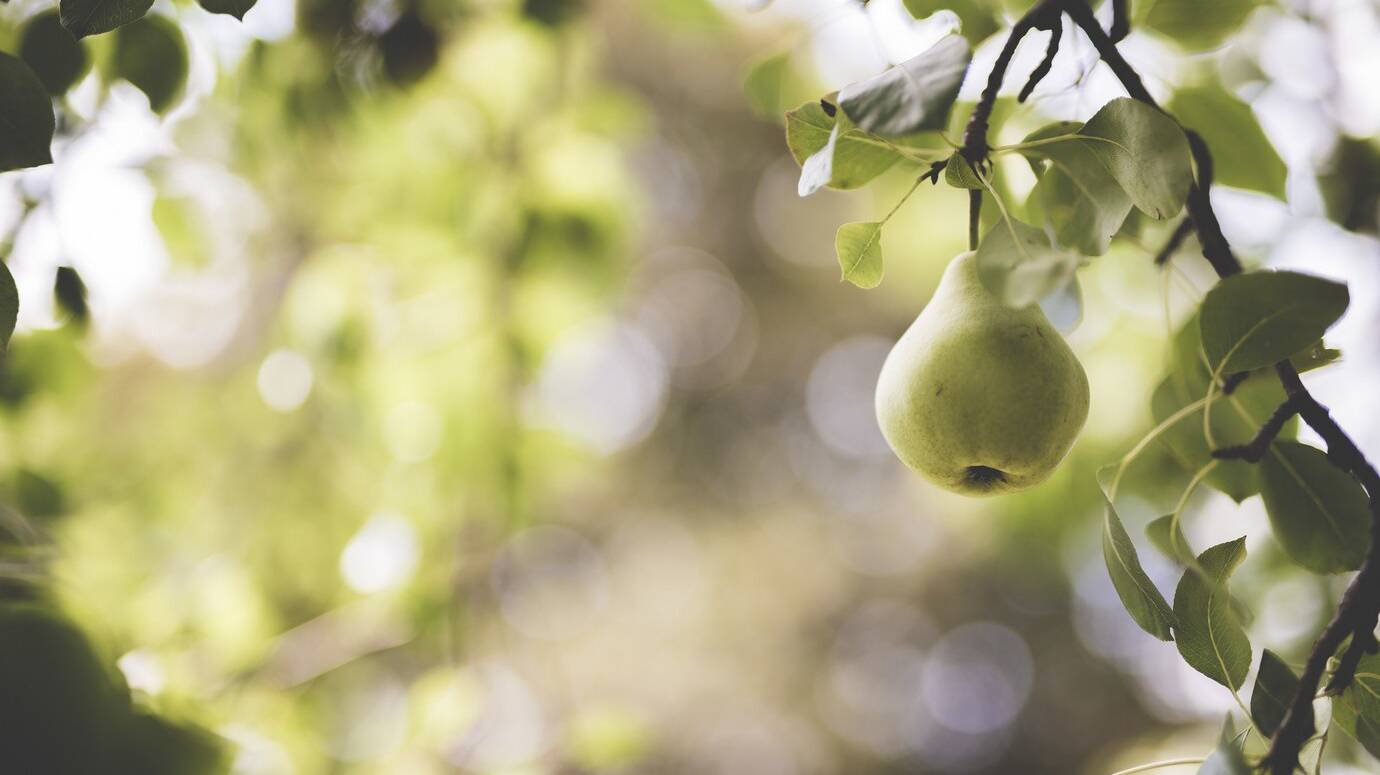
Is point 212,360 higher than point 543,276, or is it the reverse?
point 212,360

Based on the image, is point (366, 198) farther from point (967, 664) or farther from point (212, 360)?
point (967, 664)

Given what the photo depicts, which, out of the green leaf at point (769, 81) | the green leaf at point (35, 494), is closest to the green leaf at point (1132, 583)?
the green leaf at point (769, 81)

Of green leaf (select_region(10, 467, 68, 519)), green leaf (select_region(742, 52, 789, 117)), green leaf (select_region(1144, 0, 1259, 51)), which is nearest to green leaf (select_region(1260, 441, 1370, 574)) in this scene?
green leaf (select_region(1144, 0, 1259, 51))

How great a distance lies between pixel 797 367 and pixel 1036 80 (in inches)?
167

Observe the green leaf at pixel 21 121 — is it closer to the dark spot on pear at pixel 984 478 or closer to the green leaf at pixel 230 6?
the green leaf at pixel 230 6

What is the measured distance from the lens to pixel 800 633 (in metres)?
4.44

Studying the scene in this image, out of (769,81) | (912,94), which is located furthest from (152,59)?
(912,94)

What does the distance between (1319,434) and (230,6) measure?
23.1 inches

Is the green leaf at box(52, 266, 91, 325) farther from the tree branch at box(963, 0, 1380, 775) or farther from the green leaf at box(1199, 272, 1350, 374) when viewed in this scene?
the green leaf at box(1199, 272, 1350, 374)

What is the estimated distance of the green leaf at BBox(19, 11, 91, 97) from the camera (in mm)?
600

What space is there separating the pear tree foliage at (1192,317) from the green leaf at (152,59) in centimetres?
53

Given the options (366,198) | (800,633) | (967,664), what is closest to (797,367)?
(800,633)

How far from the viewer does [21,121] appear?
43 centimetres

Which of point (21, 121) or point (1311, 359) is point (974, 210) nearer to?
point (1311, 359)
